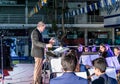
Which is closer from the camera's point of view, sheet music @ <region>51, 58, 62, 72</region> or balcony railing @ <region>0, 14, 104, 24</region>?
sheet music @ <region>51, 58, 62, 72</region>

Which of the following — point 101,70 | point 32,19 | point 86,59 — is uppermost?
point 32,19

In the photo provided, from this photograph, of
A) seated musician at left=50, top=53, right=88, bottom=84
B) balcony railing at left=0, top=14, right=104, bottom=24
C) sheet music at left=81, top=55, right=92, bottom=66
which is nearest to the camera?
seated musician at left=50, top=53, right=88, bottom=84

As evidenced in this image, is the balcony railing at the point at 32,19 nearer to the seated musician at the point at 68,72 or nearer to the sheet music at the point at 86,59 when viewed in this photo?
the sheet music at the point at 86,59

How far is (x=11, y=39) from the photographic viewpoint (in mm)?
36781

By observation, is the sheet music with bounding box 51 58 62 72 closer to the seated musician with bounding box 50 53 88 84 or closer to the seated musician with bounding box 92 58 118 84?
the seated musician with bounding box 92 58 118 84

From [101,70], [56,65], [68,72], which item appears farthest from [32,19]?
[68,72]

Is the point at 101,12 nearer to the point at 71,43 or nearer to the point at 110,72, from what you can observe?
the point at 71,43

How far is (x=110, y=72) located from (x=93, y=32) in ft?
104

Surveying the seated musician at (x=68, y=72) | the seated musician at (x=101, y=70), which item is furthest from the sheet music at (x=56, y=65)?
the seated musician at (x=68, y=72)

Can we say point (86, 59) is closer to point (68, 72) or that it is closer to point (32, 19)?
point (68, 72)

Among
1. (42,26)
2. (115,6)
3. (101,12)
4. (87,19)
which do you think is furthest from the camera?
(87,19)

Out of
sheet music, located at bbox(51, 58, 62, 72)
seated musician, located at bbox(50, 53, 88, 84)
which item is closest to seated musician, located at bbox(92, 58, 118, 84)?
seated musician, located at bbox(50, 53, 88, 84)

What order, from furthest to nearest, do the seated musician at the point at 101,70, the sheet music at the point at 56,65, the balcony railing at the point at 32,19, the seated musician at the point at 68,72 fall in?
1. the balcony railing at the point at 32,19
2. the sheet music at the point at 56,65
3. the seated musician at the point at 101,70
4. the seated musician at the point at 68,72

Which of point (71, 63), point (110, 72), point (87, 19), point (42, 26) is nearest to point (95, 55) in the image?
point (42, 26)
